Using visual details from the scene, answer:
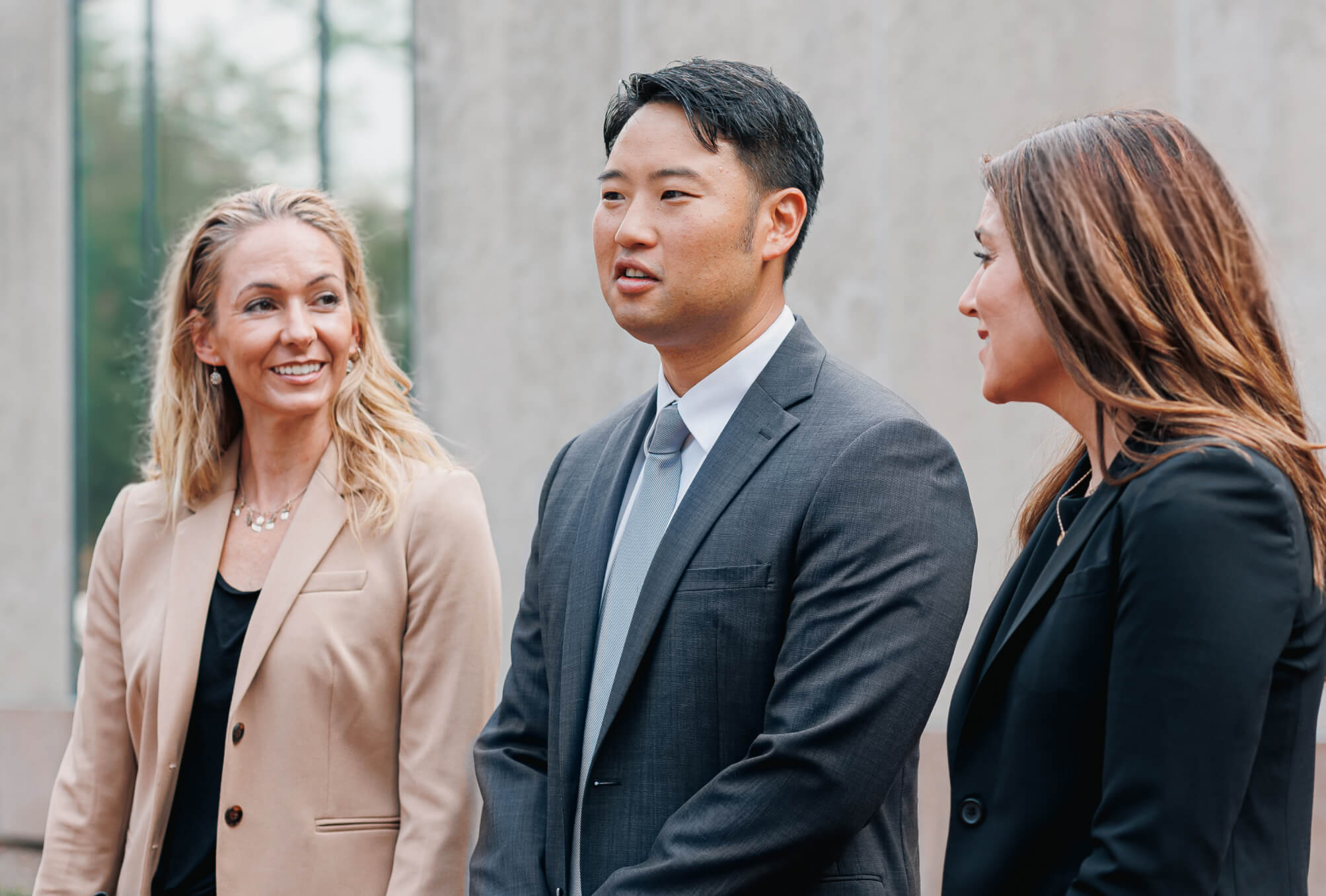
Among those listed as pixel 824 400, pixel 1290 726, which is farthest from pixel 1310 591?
pixel 824 400

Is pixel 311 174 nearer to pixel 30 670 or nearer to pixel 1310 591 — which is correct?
pixel 30 670

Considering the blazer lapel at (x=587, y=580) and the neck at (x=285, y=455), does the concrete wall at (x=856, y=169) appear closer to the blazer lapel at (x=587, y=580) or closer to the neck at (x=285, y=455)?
the blazer lapel at (x=587, y=580)

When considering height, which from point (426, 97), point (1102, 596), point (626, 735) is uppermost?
point (426, 97)

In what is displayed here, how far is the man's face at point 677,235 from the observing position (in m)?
2.35

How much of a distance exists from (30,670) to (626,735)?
705 cm

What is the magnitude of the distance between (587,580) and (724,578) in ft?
1.10

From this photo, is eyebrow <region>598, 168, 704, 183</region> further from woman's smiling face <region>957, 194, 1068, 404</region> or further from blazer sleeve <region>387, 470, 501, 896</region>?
blazer sleeve <region>387, 470, 501, 896</region>

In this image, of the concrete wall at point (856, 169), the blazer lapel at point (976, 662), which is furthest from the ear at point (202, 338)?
the concrete wall at point (856, 169)

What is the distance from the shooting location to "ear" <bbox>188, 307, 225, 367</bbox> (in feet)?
10.3

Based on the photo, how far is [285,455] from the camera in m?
3.10

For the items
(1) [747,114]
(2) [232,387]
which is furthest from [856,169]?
(1) [747,114]

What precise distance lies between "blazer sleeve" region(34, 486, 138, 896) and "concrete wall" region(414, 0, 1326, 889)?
137 inches

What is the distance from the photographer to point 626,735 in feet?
7.44

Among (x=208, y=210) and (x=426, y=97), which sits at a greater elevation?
(x=426, y=97)
